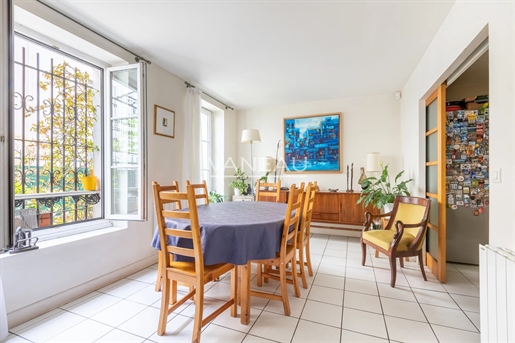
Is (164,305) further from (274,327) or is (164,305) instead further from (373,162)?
(373,162)

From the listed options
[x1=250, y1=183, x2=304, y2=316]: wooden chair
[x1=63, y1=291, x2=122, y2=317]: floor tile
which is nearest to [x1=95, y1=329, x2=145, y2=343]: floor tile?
[x1=63, y1=291, x2=122, y2=317]: floor tile

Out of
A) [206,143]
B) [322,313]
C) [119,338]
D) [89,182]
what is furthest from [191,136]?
[322,313]

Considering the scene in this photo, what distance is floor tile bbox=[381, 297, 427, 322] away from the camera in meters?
1.83

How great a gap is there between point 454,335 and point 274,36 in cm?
293

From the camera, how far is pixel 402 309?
6.31 feet

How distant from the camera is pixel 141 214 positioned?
2.56 meters

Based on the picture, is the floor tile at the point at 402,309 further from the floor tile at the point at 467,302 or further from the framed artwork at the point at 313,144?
the framed artwork at the point at 313,144

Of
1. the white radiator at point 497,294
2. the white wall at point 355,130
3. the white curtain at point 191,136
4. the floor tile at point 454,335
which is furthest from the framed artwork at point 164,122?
the floor tile at point 454,335

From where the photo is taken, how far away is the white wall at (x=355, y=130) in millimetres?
4031

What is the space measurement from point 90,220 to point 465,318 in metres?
3.62

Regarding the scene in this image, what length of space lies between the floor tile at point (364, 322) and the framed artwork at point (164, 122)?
2893mm

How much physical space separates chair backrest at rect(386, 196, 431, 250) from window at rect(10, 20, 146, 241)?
3.05 meters

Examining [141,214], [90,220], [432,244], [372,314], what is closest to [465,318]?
[372,314]

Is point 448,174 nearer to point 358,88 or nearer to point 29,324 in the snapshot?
point 358,88
